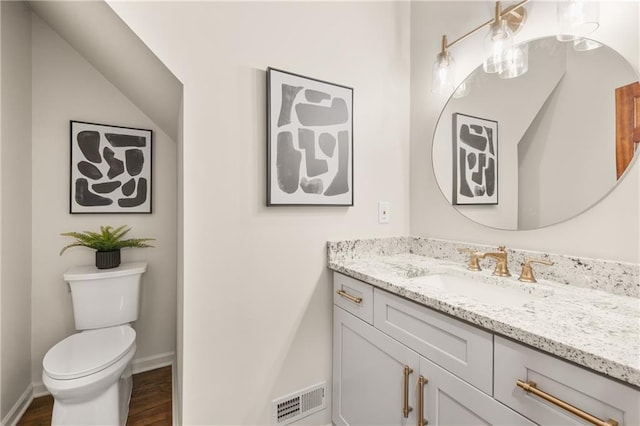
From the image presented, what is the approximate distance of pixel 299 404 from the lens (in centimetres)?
147

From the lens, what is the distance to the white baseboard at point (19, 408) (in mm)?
1543

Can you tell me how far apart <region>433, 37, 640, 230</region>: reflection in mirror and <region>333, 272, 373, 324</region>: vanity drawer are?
70 cm

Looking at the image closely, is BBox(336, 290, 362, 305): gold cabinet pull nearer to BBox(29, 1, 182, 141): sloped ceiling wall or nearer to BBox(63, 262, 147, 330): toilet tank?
BBox(29, 1, 182, 141): sloped ceiling wall

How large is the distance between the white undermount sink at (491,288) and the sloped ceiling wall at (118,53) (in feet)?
4.68

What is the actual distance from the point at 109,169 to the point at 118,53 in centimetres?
85

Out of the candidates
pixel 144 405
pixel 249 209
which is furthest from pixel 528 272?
pixel 144 405

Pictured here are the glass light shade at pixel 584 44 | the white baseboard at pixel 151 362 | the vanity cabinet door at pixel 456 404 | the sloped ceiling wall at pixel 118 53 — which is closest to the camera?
the vanity cabinet door at pixel 456 404

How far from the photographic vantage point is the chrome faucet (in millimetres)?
1258

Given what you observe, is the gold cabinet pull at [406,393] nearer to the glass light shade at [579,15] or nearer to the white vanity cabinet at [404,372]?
the white vanity cabinet at [404,372]

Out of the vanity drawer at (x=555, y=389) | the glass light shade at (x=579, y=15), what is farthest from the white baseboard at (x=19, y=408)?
the glass light shade at (x=579, y=15)

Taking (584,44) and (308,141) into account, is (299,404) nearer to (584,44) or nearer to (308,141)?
(308,141)

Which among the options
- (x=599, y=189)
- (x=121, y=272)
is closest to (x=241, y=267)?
(x=121, y=272)

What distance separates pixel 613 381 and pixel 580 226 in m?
0.75

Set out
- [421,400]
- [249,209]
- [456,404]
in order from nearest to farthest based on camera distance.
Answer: [456,404] < [421,400] < [249,209]
